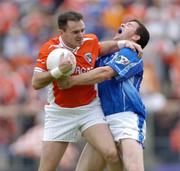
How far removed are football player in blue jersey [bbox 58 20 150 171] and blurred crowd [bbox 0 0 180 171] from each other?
5.60 metres

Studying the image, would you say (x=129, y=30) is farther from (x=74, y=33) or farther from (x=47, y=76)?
(x=47, y=76)

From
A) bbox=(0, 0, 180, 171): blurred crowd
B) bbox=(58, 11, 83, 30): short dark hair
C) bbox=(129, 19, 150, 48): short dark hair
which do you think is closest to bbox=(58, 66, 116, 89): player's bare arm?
bbox=(58, 11, 83, 30): short dark hair

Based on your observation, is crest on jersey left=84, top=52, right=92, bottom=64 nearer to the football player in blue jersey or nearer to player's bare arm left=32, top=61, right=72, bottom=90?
the football player in blue jersey

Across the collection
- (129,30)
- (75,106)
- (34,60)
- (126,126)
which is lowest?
(34,60)

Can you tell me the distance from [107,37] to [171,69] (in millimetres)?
1517

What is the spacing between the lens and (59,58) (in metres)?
11.3

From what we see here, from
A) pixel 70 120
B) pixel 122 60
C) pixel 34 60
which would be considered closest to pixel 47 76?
pixel 70 120

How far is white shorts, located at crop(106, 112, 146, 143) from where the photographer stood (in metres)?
11.8

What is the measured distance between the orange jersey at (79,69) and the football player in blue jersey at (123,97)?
18cm

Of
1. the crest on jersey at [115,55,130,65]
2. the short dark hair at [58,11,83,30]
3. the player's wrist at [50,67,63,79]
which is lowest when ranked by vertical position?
the crest on jersey at [115,55,130,65]

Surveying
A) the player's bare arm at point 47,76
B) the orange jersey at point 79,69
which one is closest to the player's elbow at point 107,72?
the orange jersey at point 79,69

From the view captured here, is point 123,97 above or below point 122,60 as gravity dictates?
below

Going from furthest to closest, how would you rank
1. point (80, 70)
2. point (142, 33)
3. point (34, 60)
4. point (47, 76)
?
point (34, 60) → point (142, 33) → point (80, 70) → point (47, 76)

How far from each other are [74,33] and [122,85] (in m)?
0.89
